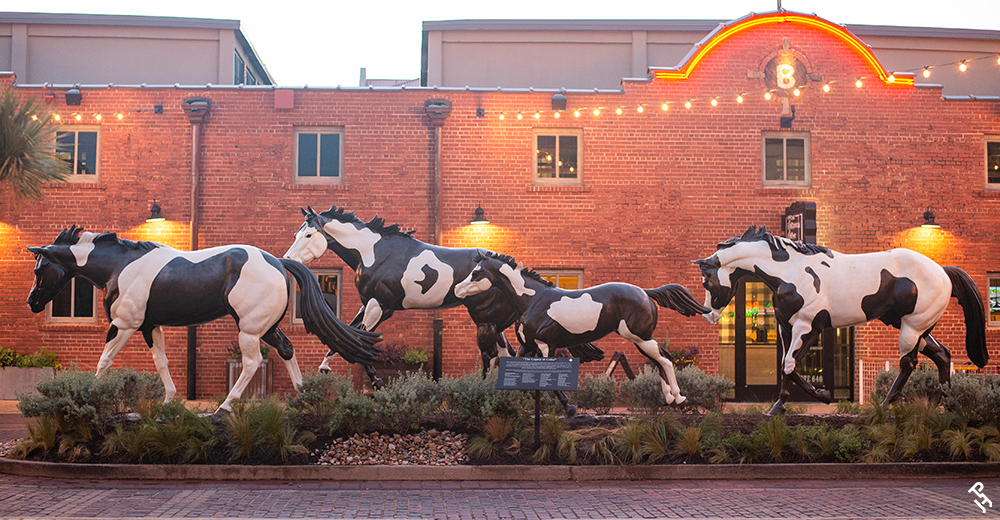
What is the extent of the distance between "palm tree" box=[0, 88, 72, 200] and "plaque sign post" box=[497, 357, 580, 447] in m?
6.51

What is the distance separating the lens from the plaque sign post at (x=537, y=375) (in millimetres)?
8078

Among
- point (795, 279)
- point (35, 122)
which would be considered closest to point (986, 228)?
point (795, 279)

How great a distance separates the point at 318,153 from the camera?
1556 cm

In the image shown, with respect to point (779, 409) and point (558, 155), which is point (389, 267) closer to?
point (779, 409)

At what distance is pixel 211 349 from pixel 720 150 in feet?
33.5

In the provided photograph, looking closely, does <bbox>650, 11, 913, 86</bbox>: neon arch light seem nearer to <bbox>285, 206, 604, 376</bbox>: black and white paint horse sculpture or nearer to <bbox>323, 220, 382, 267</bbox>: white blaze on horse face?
<bbox>285, 206, 604, 376</bbox>: black and white paint horse sculpture

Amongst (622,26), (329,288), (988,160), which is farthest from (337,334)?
(988,160)

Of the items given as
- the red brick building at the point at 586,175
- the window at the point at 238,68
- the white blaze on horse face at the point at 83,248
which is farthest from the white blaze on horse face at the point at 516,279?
the window at the point at 238,68

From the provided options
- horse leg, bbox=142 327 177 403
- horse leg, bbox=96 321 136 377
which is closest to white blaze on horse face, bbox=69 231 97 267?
horse leg, bbox=96 321 136 377

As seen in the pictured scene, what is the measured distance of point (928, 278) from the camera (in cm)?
979

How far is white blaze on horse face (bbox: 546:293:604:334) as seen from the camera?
29.8 feet

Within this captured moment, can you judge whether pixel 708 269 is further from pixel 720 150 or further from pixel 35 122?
pixel 35 122

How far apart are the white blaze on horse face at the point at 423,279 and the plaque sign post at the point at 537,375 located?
6.76ft

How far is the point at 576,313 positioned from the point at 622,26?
1240 cm
